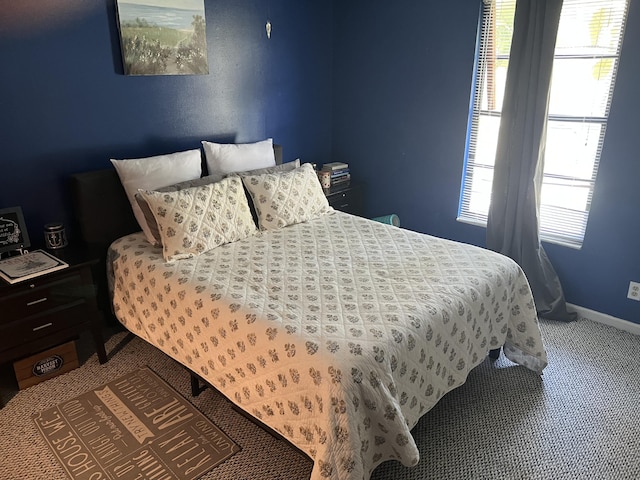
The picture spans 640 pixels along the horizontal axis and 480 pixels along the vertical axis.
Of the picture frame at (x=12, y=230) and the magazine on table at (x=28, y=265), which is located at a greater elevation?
the picture frame at (x=12, y=230)

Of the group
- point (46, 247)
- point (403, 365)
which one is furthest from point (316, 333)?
point (46, 247)

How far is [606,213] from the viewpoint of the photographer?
295 cm

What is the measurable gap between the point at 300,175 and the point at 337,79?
1.42 meters

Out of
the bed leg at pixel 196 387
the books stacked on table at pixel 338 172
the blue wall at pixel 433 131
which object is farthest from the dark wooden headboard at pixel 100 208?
the blue wall at pixel 433 131

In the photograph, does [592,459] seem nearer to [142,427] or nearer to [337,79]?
[142,427]

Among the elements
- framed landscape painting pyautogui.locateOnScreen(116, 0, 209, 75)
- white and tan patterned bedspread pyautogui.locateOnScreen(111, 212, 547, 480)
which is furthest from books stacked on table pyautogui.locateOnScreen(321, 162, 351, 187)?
framed landscape painting pyautogui.locateOnScreen(116, 0, 209, 75)

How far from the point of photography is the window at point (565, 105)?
2.82 m

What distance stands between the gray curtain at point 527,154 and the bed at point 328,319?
785mm

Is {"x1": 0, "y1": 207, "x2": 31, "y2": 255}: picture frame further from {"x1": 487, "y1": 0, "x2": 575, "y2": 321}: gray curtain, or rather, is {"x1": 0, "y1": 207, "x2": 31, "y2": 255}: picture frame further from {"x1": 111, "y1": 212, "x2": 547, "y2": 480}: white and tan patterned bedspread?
{"x1": 487, "y1": 0, "x2": 575, "y2": 321}: gray curtain

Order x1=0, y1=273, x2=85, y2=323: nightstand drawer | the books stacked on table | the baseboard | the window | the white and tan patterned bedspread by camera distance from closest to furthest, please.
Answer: the white and tan patterned bedspread
x1=0, y1=273, x2=85, y2=323: nightstand drawer
the window
the baseboard
the books stacked on table

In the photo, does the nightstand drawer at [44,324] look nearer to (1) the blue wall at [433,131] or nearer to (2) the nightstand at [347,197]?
(2) the nightstand at [347,197]

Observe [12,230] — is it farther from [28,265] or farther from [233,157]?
[233,157]

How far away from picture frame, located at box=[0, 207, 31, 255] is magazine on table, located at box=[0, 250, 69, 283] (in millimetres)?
64

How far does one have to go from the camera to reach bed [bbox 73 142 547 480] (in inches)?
67.1
